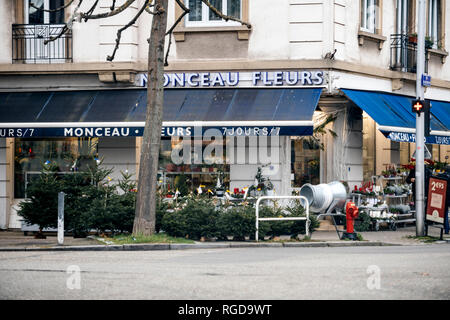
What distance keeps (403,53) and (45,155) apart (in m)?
10.4

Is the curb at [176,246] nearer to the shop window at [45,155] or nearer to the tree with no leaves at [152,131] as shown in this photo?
the tree with no leaves at [152,131]

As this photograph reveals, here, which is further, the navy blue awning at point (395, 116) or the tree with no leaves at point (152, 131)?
the navy blue awning at point (395, 116)

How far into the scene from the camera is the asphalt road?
7.44 m

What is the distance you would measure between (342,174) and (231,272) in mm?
10236

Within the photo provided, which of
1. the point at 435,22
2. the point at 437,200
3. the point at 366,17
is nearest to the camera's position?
the point at 437,200

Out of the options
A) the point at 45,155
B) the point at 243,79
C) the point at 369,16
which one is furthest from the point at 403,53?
the point at 45,155

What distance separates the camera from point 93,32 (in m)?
18.6

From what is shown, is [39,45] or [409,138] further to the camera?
[39,45]

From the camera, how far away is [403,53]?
20375mm

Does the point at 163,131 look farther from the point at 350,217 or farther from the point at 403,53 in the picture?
the point at 403,53

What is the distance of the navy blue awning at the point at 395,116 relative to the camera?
1759 centimetres

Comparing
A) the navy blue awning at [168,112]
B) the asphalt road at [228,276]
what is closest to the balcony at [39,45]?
the navy blue awning at [168,112]

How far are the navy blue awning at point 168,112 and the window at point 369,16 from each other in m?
2.88

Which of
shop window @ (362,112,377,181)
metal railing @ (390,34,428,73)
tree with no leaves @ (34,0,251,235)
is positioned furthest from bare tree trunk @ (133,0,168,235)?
metal railing @ (390,34,428,73)
